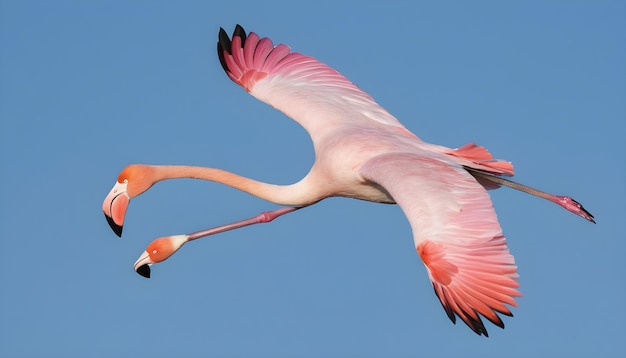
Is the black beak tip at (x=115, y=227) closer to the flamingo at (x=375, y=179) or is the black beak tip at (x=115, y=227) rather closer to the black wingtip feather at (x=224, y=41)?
the flamingo at (x=375, y=179)

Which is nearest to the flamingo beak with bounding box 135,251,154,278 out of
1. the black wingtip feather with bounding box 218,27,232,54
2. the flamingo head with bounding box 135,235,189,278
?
the flamingo head with bounding box 135,235,189,278

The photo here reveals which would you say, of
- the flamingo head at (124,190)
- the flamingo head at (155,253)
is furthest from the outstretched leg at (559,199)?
the flamingo head at (124,190)

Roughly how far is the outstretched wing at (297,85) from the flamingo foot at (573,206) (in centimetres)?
190

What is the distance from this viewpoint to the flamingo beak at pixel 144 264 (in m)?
14.4

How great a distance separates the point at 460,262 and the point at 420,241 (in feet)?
1.37

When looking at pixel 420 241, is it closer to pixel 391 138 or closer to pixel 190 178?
pixel 391 138

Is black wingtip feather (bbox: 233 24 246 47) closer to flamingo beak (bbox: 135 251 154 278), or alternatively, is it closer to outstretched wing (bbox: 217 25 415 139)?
outstretched wing (bbox: 217 25 415 139)

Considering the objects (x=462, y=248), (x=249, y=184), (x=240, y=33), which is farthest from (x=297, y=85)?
(x=462, y=248)

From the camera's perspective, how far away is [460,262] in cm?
1124

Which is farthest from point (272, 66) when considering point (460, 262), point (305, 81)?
point (460, 262)

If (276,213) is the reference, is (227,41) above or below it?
above

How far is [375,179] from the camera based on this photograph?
40.4ft

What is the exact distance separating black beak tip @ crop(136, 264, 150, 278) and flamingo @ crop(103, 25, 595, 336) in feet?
0.04

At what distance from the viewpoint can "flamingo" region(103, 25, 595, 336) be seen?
Answer: 36.8ft
